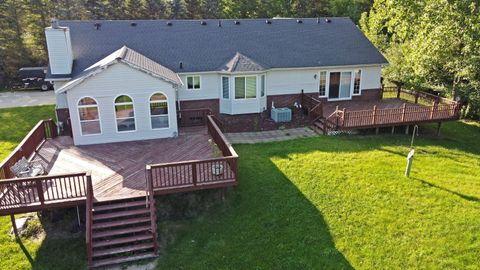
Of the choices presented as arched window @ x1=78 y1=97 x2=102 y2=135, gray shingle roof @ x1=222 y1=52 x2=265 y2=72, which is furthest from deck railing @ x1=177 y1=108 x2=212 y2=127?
arched window @ x1=78 y1=97 x2=102 y2=135

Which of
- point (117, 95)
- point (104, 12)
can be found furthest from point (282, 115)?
point (104, 12)

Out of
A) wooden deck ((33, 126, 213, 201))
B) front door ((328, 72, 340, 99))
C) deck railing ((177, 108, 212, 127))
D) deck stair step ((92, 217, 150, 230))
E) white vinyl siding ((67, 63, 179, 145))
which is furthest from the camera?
front door ((328, 72, 340, 99))

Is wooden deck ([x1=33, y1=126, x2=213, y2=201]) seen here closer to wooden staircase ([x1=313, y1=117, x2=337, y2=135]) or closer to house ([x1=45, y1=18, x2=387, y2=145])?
house ([x1=45, y1=18, x2=387, y2=145])

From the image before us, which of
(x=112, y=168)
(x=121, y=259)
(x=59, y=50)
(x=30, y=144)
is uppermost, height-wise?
(x=59, y=50)

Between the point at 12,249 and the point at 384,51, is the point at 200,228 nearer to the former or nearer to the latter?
the point at 12,249

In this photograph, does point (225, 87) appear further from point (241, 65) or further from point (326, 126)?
point (326, 126)

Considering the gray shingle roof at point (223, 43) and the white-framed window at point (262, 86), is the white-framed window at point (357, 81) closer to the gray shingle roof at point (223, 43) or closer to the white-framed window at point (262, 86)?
the gray shingle roof at point (223, 43)
